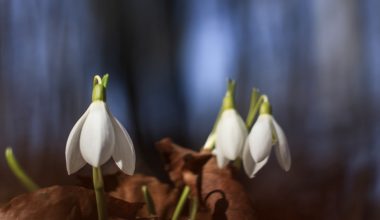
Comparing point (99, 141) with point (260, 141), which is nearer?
point (99, 141)

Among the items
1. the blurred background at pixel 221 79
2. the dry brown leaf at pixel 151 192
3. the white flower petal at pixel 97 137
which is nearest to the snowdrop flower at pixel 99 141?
A: the white flower petal at pixel 97 137

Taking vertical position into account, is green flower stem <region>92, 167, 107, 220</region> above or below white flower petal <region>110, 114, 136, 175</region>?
below

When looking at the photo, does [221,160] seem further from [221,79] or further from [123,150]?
[221,79]

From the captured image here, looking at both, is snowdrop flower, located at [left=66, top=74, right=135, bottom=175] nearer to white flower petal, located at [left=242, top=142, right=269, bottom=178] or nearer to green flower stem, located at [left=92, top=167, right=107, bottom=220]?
green flower stem, located at [left=92, top=167, right=107, bottom=220]

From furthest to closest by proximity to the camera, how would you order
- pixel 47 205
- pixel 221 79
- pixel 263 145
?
pixel 221 79, pixel 263 145, pixel 47 205

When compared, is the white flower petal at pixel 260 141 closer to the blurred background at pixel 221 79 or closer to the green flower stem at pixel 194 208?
the green flower stem at pixel 194 208

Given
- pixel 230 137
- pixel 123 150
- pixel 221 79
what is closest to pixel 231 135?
pixel 230 137

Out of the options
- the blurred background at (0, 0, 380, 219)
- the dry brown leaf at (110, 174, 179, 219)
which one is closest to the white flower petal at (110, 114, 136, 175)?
the dry brown leaf at (110, 174, 179, 219)
